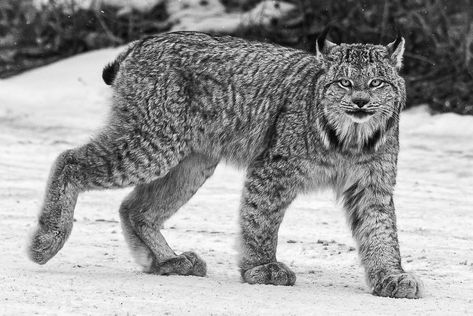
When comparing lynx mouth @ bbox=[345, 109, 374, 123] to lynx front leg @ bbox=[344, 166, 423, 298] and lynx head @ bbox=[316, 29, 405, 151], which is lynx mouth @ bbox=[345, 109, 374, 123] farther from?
lynx front leg @ bbox=[344, 166, 423, 298]

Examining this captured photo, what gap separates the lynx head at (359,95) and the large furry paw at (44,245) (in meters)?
1.60

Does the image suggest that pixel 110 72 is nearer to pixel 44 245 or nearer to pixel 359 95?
pixel 44 245

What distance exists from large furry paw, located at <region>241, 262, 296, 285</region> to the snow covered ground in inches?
3.8

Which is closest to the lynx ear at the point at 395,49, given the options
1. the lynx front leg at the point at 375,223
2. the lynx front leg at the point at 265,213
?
the lynx front leg at the point at 375,223

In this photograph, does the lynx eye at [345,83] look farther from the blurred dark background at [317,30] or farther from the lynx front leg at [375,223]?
the blurred dark background at [317,30]

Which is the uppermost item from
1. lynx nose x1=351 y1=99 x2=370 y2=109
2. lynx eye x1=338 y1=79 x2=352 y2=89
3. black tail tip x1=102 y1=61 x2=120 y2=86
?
lynx eye x1=338 y1=79 x2=352 y2=89

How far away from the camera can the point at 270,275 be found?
663cm

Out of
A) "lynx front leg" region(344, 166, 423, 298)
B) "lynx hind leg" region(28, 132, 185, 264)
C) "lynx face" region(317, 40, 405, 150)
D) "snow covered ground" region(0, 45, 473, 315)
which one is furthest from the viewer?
"lynx hind leg" region(28, 132, 185, 264)

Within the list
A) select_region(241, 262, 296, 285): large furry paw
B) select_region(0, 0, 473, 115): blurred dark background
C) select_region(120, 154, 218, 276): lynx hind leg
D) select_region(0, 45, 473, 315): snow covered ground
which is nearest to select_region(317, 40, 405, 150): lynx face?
select_region(241, 262, 296, 285): large furry paw

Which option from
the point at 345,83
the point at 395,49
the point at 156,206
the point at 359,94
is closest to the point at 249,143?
the point at 156,206

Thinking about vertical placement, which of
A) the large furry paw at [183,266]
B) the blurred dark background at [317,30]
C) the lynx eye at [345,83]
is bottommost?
the blurred dark background at [317,30]

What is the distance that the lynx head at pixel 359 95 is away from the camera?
6457 mm

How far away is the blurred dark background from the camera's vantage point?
1358 centimetres

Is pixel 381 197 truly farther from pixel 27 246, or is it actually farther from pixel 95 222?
pixel 95 222
